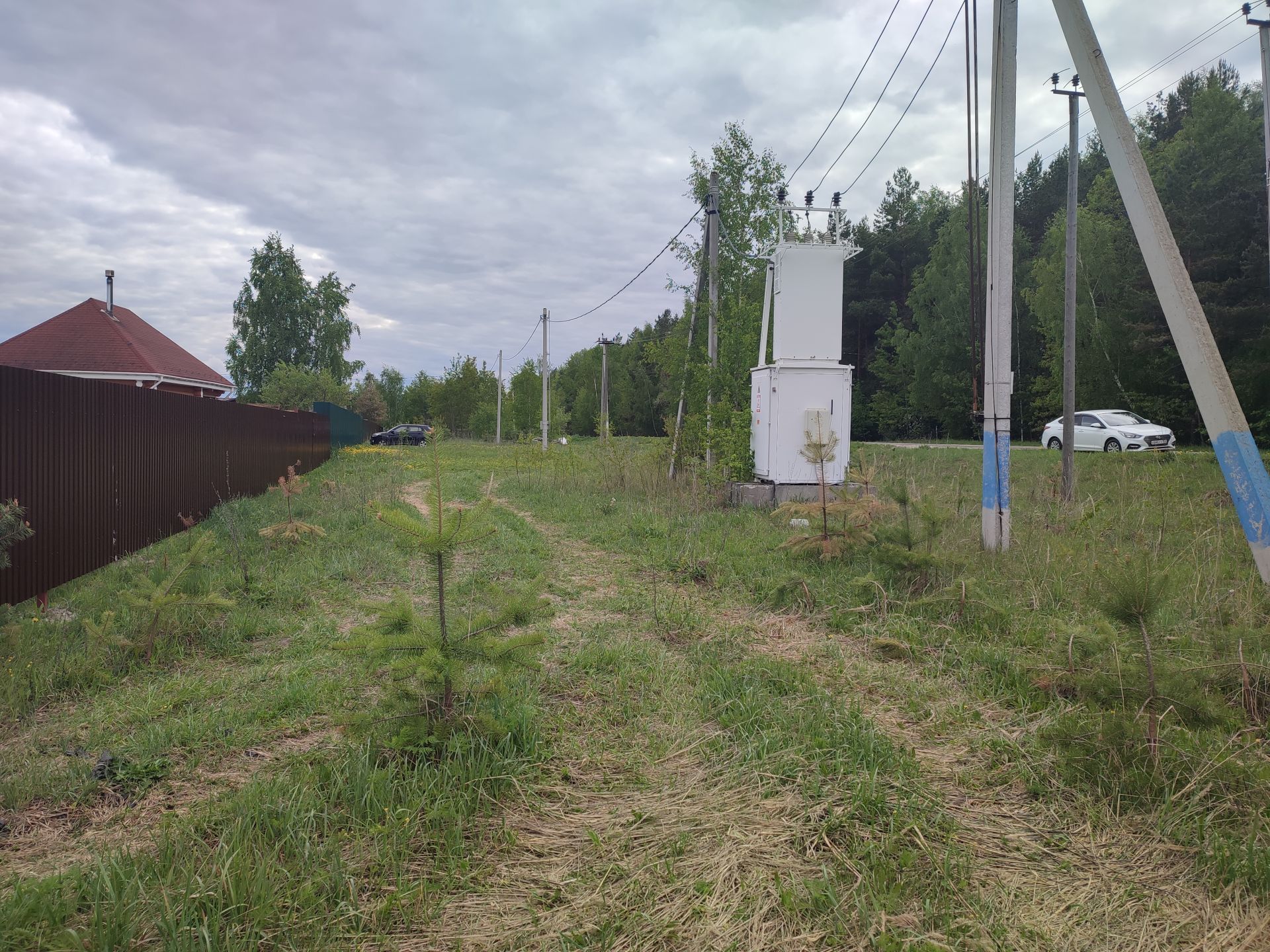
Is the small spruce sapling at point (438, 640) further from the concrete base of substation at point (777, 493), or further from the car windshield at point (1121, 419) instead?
the car windshield at point (1121, 419)

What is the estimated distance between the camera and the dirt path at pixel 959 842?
206 cm

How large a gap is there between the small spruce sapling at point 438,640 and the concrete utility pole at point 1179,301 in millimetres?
4226

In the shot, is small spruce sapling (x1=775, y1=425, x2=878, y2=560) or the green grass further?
small spruce sapling (x1=775, y1=425, x2=878, y2=560)

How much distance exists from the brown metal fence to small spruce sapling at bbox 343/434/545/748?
3647 mm

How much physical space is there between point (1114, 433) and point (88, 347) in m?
29.0

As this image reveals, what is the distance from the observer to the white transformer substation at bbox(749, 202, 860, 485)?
10.8 meters

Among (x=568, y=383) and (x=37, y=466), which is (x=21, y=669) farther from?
(x=568, y=383)

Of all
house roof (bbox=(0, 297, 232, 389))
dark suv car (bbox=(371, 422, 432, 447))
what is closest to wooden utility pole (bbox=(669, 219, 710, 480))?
house roof (bbox=(0, 297, 232, 389))

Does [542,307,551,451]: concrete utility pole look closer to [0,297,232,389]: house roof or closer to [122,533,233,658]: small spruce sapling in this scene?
[0,297,232,389]: house roof

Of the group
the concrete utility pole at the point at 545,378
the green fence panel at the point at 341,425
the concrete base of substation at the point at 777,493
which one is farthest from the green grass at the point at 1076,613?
the concrete utility pole at the point at 545,378

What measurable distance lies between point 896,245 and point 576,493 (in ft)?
128

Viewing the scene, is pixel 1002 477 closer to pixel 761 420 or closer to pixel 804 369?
pixel 804 369

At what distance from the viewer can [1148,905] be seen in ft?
7.13

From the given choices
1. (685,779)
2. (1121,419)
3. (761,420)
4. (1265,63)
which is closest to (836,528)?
(685,779)
